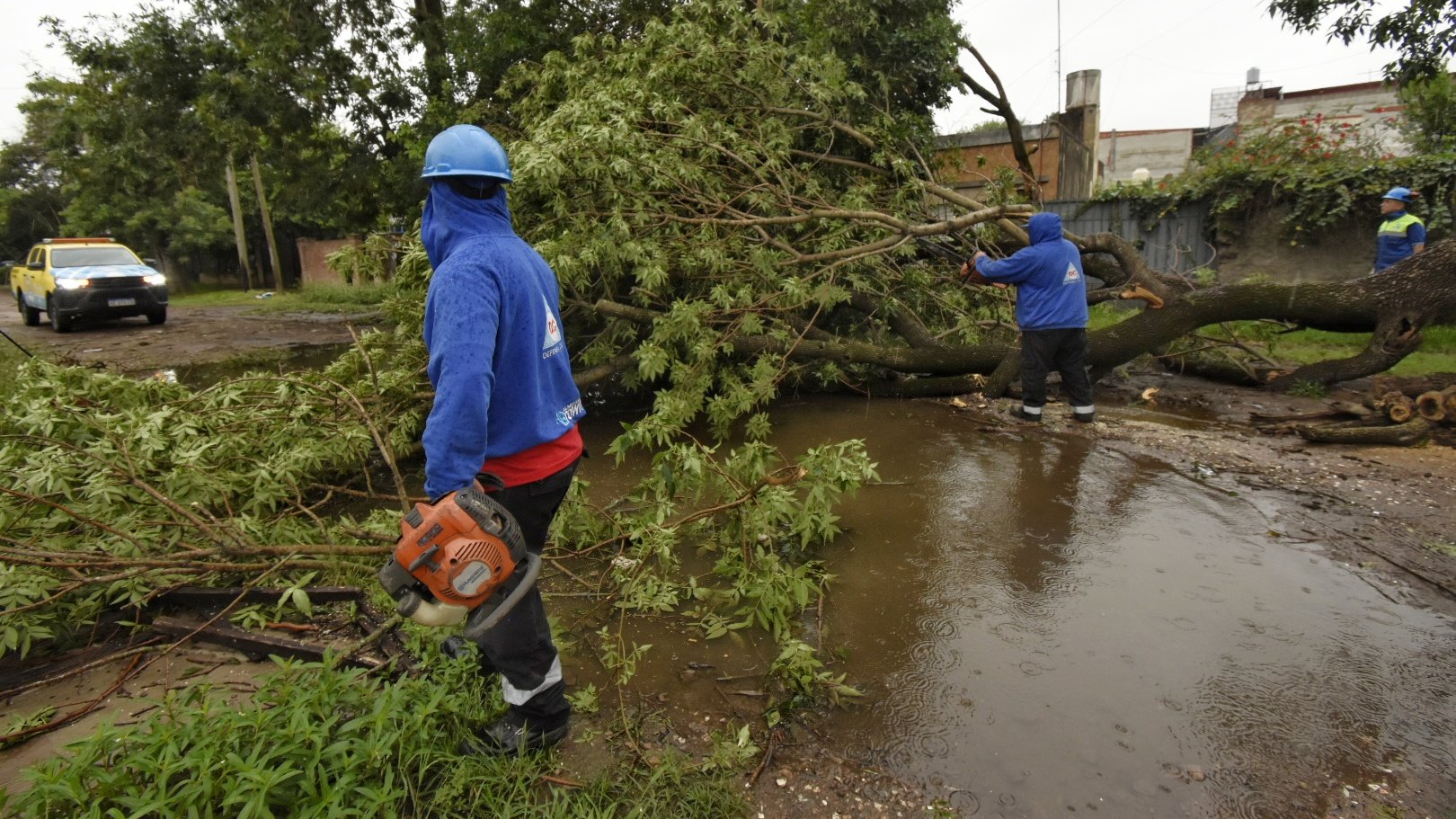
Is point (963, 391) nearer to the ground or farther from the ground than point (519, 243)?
nearer to the ground

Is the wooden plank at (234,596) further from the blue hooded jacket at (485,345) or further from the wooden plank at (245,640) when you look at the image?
the blue hooded jacket at (485,345)

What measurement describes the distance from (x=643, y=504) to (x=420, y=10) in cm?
990

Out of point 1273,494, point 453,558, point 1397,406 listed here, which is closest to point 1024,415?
point 1273,494

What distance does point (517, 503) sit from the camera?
245cm

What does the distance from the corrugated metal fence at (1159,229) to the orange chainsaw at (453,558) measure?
11415mm

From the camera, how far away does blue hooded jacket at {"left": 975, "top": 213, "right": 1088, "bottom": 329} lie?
19.1 feet

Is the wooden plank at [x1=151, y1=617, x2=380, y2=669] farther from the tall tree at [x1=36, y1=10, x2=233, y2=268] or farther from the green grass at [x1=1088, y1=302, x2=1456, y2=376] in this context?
the tall tree at [x1=36, y1=10, x2=233, y2=268]

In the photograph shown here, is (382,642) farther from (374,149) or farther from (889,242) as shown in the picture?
(374,149)

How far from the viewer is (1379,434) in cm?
530

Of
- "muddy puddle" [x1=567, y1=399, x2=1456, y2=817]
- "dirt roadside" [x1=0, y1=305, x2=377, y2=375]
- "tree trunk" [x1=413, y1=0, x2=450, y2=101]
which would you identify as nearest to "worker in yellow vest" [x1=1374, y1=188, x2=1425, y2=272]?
"muddy puddle" [x1=567, y1=399, x2=1456, y2=817]

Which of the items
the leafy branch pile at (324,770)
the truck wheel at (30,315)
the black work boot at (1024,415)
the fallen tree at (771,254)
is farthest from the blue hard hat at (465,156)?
the truck wheel at (30,315)

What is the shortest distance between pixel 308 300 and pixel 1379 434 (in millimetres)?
18701

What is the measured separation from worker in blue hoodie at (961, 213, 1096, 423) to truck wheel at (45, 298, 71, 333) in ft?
46.0

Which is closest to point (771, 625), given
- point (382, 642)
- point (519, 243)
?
point (382, 642)
